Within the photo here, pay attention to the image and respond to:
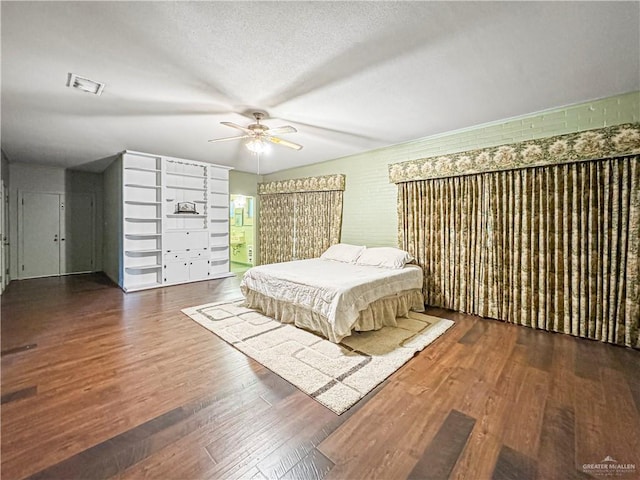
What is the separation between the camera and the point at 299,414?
1.78 meters

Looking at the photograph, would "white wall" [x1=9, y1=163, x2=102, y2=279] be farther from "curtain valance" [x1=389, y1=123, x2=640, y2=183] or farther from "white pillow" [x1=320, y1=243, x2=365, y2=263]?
"curtain valance" [x1=389, y1=123, x2=640, y2=183]

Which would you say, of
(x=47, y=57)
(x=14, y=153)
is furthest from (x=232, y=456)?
(x=14, y=153)

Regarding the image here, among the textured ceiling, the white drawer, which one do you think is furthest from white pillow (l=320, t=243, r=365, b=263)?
the white drawer

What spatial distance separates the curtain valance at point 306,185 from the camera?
17.4 ft

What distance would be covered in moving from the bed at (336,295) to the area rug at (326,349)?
0.12 meters

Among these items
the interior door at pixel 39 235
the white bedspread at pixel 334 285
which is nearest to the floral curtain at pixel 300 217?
the white bedspread at pixel 334 285

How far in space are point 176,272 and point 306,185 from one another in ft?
10.4

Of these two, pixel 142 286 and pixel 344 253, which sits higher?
pixel 344 253

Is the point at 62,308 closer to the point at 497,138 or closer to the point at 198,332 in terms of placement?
the point at 198,332

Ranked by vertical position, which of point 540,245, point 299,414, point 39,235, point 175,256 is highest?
point 39,235

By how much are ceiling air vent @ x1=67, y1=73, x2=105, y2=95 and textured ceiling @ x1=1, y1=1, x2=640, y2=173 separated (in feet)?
0.25

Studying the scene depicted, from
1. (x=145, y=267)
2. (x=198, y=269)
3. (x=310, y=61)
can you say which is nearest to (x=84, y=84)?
(x=310, y=61)

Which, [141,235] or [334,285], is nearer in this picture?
[334,285]

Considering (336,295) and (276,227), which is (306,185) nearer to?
(276,227)
